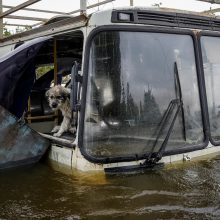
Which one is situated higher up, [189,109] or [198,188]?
[189,109]

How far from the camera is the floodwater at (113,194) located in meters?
3.63

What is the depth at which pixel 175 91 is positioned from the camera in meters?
4.86

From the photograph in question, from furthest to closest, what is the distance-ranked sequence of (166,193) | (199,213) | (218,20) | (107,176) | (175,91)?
(218,20)
(175,91)
(107,176)
(166,193)
(199,213)

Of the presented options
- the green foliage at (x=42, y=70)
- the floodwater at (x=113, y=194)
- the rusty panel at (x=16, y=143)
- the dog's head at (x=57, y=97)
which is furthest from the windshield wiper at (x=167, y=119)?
the green foliage at (x=42, y=70)

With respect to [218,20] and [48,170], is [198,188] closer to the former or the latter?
[48,170]

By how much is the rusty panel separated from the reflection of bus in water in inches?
8.0

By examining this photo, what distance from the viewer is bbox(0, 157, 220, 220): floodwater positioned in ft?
11.9

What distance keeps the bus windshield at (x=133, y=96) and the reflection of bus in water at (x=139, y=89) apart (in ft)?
0.03

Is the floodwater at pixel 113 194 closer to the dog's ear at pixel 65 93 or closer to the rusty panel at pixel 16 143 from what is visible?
the rusty panel at pixel 16 143

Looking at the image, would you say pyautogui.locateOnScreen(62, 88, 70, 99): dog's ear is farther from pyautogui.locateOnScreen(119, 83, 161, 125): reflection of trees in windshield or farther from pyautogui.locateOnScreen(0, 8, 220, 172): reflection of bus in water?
pyautogui.locateOnScreen(119, 83, 161, 125): reflection of trees in windshield

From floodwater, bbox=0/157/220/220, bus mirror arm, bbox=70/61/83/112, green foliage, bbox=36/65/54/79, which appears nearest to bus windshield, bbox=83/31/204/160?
bus mirror arm, bbox=70/61/83/112

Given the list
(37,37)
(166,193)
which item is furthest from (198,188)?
(37,37)

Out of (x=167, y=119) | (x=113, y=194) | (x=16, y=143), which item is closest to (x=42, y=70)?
(x=16, y=143)

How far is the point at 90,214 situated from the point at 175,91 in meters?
1.89
